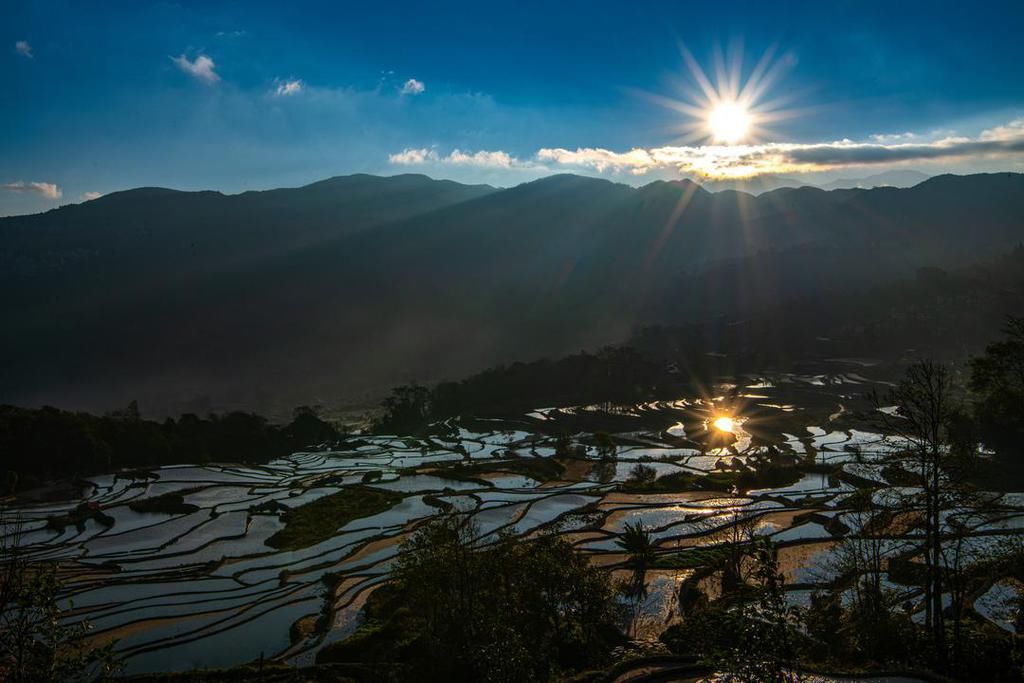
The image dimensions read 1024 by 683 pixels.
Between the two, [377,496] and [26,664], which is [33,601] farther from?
[377,496]

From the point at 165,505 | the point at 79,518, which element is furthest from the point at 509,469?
the point at 79,518

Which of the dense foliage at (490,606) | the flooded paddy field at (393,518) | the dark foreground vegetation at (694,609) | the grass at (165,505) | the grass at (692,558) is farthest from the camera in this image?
the grass at (165,505)

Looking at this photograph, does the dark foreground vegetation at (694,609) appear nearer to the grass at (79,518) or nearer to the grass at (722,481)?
the grass at (722,481)

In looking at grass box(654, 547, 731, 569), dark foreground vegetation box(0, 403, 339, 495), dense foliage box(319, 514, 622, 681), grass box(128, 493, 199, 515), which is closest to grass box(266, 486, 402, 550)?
grass box(128, 493, 199, 515)

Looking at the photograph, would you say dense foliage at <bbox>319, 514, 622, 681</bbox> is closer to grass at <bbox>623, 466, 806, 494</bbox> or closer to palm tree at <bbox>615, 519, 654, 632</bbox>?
palm tree at <bbox>615, 519, 654, 632</bbox>

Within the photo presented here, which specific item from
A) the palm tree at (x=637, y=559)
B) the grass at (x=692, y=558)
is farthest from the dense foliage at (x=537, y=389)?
the grass at (x=692, y=558)

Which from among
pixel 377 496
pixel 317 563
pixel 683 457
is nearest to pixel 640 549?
pixel 317 563

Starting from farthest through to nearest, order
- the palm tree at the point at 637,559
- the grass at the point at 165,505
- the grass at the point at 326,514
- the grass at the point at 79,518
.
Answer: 1. the grass at the point at 165,505
2. the grass at the point at 79,518
3. the grass at the point at 326,514
4. the palm tree at the point at 637,559
